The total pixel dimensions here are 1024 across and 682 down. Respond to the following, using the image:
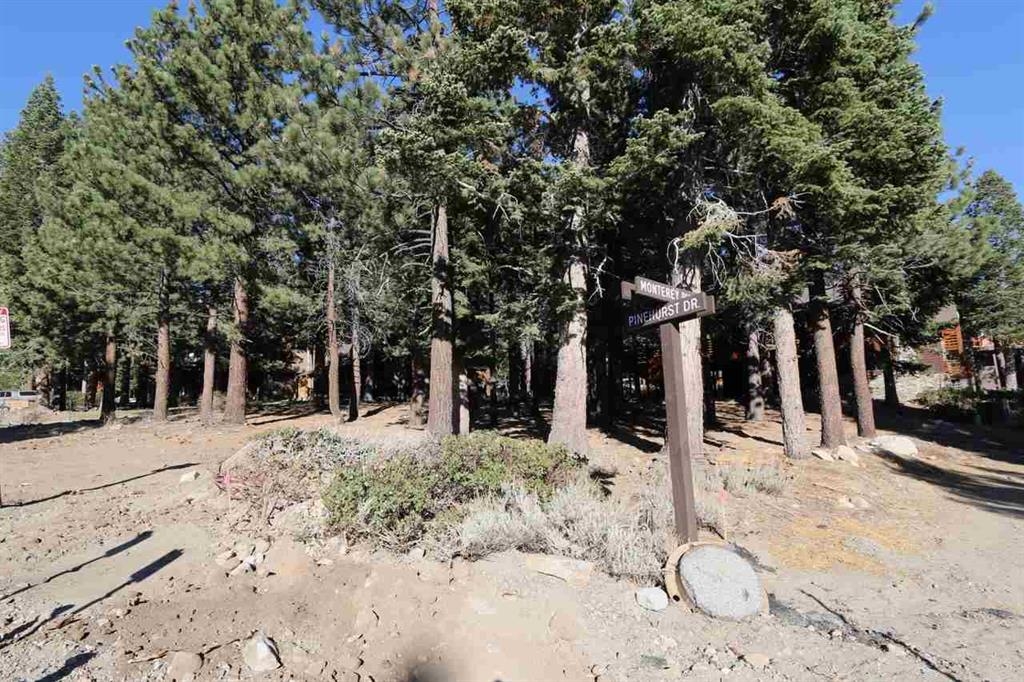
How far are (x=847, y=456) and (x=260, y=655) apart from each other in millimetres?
11765

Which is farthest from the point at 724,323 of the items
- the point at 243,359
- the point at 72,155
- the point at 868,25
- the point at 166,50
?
the point at 72,155

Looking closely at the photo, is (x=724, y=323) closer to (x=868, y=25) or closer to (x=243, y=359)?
(x=868, y=25)

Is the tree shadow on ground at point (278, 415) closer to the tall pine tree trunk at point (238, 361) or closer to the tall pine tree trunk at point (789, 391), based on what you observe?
the tall pine tree trunk at point (238, 361)

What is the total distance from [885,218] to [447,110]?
28.8ft

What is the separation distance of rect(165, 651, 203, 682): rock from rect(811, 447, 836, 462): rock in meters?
11.7

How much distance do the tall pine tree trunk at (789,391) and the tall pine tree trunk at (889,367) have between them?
45.1 ft

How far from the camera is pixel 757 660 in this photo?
3.83 meters

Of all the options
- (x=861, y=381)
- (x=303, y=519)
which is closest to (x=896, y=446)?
(x=861, y=381)

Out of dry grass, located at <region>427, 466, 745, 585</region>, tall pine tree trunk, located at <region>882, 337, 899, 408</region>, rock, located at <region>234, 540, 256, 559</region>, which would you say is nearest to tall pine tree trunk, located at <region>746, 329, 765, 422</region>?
tall pine tree trunk, located at <region>882, 337, 899, 408</region>

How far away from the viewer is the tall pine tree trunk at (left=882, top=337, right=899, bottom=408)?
2333 cm

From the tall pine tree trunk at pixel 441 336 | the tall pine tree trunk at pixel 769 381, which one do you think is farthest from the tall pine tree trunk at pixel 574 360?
the tall pine tree trunk at pixel 769 381

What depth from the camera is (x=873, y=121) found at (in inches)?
424

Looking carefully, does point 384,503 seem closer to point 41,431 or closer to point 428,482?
point 428,482

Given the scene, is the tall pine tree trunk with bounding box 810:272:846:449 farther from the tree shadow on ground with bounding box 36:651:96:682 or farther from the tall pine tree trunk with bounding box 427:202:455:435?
the tree shadow on ground with bounding box 36:651:96:682
